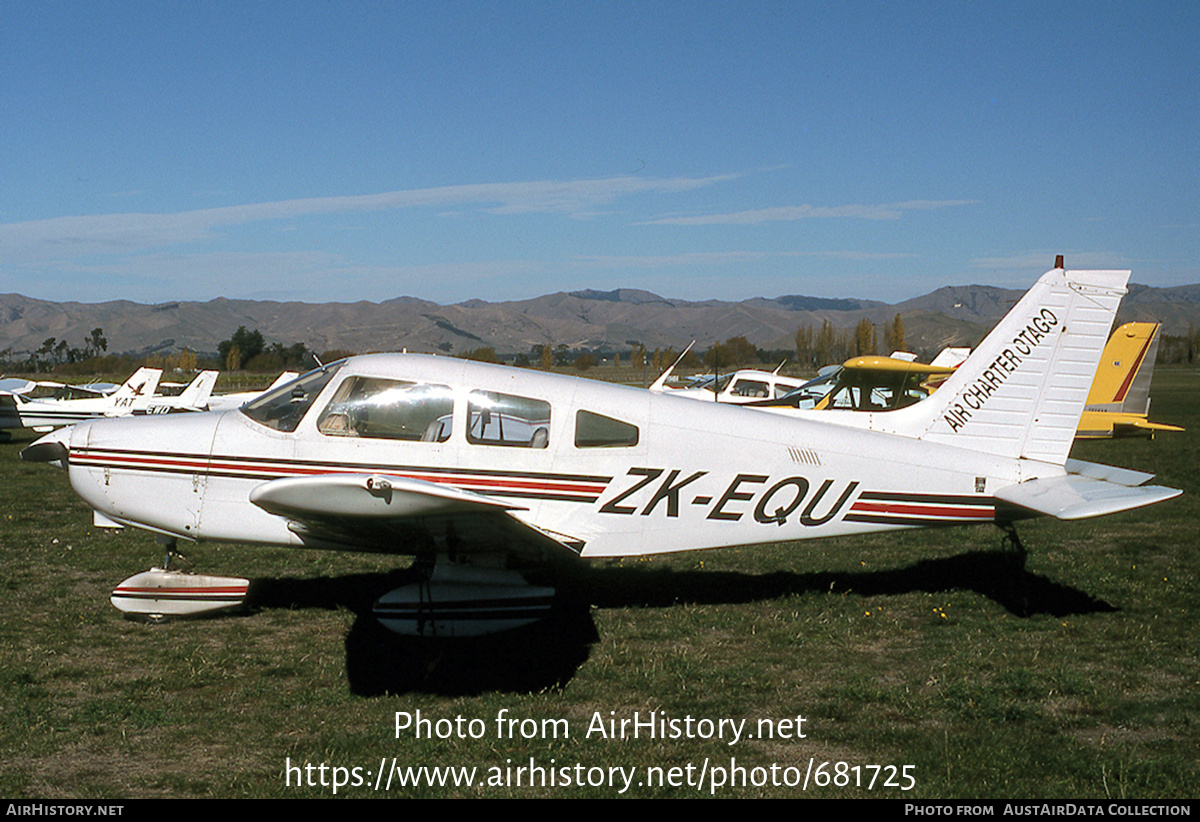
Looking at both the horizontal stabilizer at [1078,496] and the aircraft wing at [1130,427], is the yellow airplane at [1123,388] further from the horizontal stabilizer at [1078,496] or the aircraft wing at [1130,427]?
the horizontal stabilizer at [1078,496]

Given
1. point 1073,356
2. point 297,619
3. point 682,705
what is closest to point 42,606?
point 297,619

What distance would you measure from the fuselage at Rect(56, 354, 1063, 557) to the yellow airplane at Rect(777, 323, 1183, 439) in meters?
10.5

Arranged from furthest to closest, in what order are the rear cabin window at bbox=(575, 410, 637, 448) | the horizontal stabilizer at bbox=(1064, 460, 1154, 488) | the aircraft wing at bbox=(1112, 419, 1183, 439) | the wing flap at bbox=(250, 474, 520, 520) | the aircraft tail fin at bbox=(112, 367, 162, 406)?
the aircraft tail fin at bbox=(112, 367, 162, 406) → the aircraft wing at bbox=(1112, 419, 1183, 439) → the horizontal stabilizer at bbox=(1064, 460, 1154, 488) → the rear cabin window at bbox=(575, 410, 637, 448) → the wing flap at bbox=(250, 474, 520, 520)

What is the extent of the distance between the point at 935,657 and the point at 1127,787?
189cm

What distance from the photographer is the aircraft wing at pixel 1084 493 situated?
5.66 m

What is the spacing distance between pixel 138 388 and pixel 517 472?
21540mm

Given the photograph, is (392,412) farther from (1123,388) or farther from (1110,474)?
(1123,388)

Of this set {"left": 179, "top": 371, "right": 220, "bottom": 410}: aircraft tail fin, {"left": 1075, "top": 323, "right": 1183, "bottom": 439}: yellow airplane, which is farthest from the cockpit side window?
{"left": 179, "top": 371, "right": 220, "bottom": 410}: aircraft tail fin

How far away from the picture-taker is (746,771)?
4.34 meters

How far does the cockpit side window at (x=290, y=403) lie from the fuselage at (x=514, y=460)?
1 cm

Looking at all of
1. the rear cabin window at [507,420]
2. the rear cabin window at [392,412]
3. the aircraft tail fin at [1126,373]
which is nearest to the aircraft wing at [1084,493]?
the rear cabin window at [507,420]

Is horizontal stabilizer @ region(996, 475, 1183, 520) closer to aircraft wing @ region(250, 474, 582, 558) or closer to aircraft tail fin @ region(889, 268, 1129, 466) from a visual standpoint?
aircraft tail fin @ region(889, 268, 1129, 466)

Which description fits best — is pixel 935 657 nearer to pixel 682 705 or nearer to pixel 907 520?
pixel 907 520

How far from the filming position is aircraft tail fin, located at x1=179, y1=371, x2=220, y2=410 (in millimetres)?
24469
